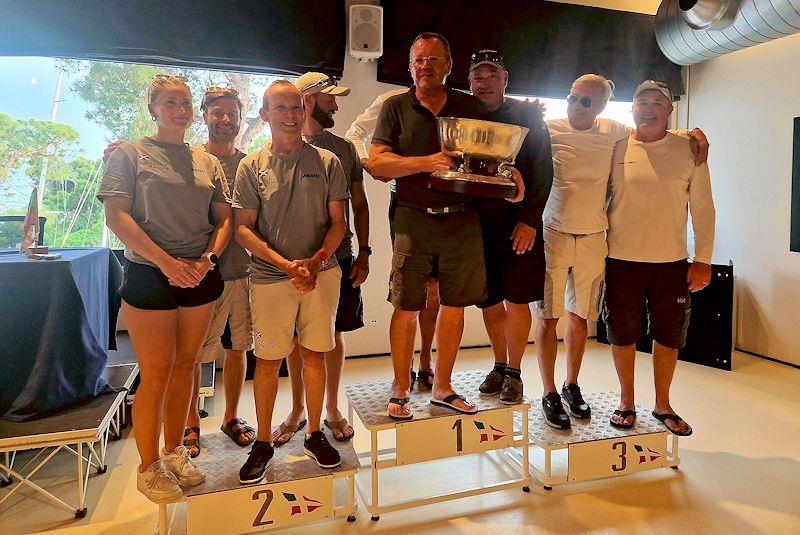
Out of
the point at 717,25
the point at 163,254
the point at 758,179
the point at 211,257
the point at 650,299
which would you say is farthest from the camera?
the point at 758,179

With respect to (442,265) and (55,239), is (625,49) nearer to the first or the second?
(442,265)

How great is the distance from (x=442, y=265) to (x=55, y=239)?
3252 mm

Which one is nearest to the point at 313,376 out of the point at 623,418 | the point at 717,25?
the point at 623,418

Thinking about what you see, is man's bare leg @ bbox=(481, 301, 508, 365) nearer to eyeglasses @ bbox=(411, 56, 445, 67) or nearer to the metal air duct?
eyeglasses @ bbox=(411, 56, 445, 67)

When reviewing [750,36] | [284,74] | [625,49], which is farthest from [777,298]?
[284,74]

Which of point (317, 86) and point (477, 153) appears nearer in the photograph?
point (477, 153)

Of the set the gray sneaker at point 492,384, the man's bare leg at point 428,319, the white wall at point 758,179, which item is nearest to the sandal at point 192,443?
the man's bare leg at point 428,319

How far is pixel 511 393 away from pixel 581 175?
1094mm

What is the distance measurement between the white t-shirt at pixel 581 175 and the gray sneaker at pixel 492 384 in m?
0.78

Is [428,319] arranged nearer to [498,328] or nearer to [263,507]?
[498,328]

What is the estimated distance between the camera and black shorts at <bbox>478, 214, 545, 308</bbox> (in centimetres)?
236

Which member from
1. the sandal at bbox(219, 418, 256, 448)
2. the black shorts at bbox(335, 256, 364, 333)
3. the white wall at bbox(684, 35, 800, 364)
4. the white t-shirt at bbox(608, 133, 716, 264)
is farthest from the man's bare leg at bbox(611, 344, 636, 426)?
the white wall at bbox(684, 35, 800, 364)

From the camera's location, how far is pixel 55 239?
3791 millimetres

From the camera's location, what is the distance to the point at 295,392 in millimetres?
2285
